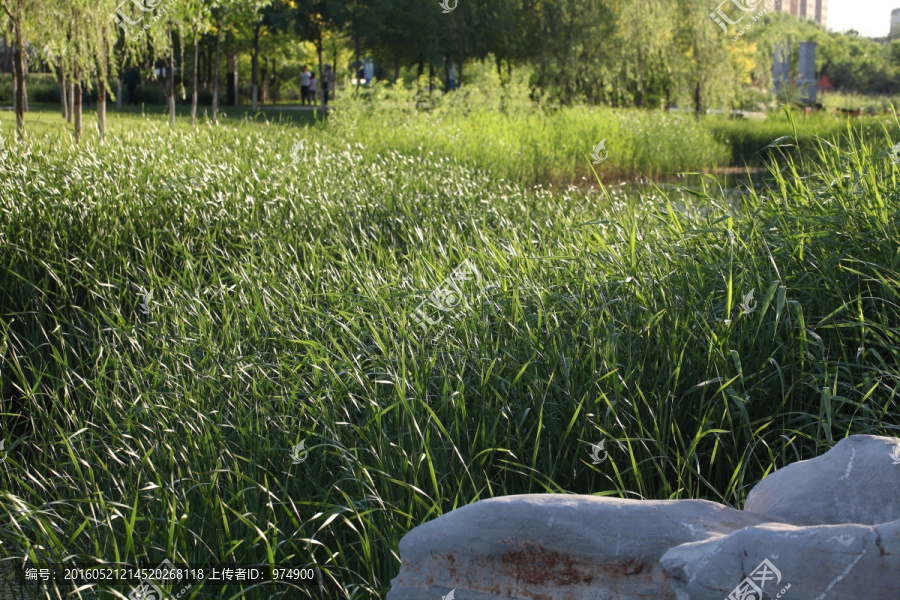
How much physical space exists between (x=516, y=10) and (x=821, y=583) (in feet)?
83.6

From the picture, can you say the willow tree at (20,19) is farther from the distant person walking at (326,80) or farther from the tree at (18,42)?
the distant person walking at (326,80)

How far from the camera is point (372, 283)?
3.93 metres

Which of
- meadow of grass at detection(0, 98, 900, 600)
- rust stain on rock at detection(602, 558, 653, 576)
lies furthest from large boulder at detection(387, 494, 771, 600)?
meadow of grass at detection(0, 98, 900, 600)

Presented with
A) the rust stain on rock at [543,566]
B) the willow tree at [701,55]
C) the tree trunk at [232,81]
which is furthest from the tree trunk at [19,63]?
the tree trunk at [232,81]

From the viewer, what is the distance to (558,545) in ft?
5.61

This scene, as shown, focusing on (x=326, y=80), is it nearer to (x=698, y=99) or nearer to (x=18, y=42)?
(x=698, y=99)

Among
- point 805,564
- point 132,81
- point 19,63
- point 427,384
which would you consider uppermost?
point 132,81

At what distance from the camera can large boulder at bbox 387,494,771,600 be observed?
1.67m

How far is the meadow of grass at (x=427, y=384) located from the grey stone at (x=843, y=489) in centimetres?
59

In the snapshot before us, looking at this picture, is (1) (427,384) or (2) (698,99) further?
(2) (698,99)

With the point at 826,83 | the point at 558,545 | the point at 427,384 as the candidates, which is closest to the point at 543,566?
the point at 558,545

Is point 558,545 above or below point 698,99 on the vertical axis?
below

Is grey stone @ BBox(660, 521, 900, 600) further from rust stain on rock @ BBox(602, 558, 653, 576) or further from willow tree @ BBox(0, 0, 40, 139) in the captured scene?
willow tree @ BBox(0, 0, 40, 139)

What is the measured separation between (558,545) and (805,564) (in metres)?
0.48
